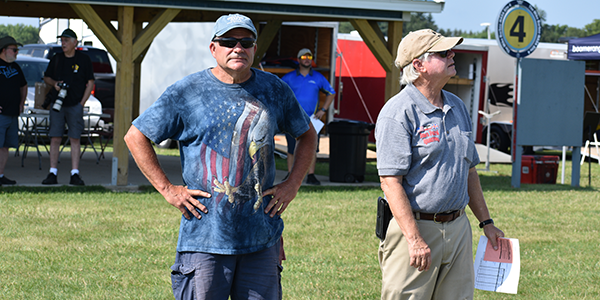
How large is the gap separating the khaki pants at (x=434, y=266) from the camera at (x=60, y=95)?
22.3ft

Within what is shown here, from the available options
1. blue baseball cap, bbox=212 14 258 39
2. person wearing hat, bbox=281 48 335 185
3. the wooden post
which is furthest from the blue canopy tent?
blue baseball cap, bbox=212 14 258 39

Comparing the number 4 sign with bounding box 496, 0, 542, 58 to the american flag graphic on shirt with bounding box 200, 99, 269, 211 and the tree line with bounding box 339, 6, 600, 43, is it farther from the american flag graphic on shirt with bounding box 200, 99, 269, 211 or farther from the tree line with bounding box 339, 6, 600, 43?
the tree line with bounding box 339, 6, 600, 43

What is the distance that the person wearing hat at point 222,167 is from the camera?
289 cm

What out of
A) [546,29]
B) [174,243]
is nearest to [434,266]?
[174,243]

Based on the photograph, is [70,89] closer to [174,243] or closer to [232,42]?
[174,243]

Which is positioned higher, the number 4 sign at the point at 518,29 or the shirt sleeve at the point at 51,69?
the number 4 sign at the point at 518,29

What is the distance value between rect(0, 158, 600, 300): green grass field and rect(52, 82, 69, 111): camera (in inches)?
43.0

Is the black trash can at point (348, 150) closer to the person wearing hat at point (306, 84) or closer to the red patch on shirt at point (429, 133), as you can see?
the person wearing hat at point (306, 84)

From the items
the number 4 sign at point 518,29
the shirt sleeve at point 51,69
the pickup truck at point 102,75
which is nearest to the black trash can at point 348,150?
the number 4 sign at point 518,29

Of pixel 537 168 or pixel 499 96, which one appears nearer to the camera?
pixel 537 168

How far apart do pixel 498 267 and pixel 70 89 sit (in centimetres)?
709

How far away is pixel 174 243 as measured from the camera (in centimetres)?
630

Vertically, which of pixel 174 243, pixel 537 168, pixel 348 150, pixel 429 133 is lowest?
pixel 174 243

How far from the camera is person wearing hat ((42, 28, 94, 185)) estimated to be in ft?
29.8
